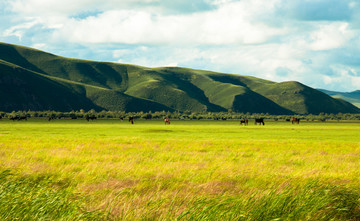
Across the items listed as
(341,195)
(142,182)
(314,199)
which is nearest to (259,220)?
(314,199)

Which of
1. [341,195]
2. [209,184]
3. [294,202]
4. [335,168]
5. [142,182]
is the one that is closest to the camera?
[294,202]

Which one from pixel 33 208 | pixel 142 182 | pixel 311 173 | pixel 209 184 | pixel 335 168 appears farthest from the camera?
pixel 335 168

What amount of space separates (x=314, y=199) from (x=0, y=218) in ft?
23.4

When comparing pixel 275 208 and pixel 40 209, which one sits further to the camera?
pixel 275 208

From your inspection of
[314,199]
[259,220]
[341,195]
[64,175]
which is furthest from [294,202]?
[64,175]

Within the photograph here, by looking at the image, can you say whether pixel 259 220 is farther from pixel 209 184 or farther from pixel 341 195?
pixel 209 184

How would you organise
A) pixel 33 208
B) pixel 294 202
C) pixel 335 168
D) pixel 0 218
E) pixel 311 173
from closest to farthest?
pixel 0 218, pixel 33 208, pixel 294 202, pixel 311 173, pixel 335 168

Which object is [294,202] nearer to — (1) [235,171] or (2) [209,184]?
(2) [209,184]

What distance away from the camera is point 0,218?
714 centimetres

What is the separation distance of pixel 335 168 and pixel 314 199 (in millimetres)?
11734

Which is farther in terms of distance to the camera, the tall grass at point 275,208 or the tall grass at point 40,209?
the tall grass at point 275,208

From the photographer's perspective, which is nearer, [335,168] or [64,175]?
[64,175]

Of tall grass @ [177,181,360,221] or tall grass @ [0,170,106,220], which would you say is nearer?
tall grass @ [0,170,106,220]

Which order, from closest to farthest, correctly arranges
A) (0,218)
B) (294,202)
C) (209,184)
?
(0,218), (294,202), (209,184)
